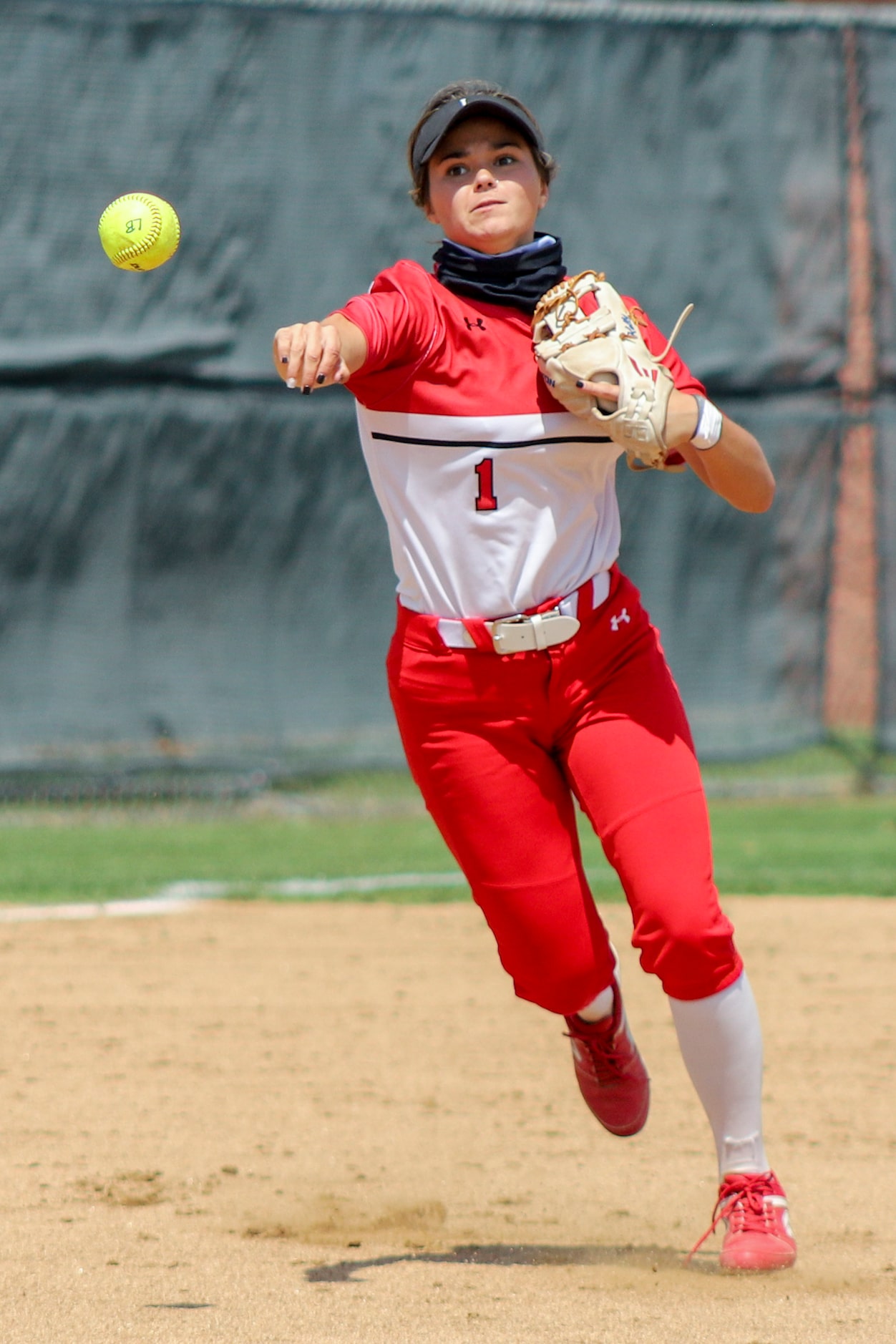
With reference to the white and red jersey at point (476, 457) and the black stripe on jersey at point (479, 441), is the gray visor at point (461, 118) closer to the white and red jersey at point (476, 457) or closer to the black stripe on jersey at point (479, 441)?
the white and red jersey at point (476, 457)

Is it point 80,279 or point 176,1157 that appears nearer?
point 176,1157

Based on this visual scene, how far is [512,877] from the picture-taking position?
9.94 feet

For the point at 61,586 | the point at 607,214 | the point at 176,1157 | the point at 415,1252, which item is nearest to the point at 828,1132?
the point at 415,1252

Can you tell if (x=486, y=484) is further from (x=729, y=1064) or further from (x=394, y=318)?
(x=729, y=1064)

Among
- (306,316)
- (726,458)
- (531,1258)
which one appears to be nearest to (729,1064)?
(531,1258)

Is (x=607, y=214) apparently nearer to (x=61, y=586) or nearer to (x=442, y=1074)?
(x=61, y=586)

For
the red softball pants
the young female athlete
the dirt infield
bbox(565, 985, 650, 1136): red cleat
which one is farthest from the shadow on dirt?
the red softball pants

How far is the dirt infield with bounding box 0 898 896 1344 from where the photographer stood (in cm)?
266

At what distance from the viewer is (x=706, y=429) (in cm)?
290

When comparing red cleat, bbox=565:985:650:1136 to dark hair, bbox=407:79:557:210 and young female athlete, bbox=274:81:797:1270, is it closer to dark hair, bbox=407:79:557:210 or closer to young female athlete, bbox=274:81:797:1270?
young female athlete, bbox=274:81:797:1270

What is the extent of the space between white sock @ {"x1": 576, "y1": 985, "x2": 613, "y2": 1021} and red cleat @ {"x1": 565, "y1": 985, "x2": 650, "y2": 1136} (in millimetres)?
10

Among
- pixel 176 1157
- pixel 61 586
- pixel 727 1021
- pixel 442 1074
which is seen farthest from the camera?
pixel 61 586

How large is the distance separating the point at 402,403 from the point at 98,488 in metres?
5.06

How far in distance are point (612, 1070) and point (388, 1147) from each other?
646mm
